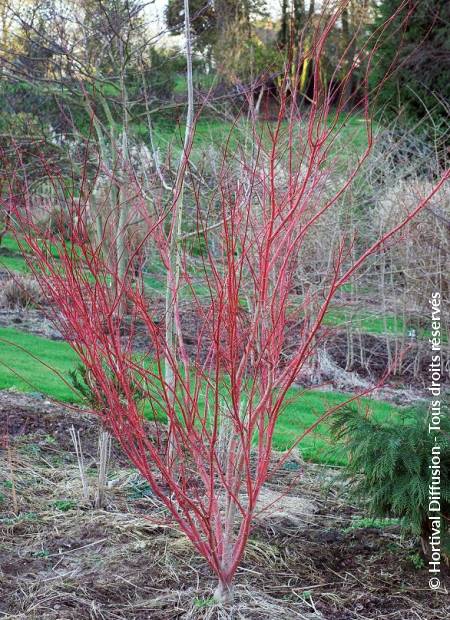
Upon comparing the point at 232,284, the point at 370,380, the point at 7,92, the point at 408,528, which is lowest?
the point at 370,380

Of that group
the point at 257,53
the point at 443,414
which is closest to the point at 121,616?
the point at 443,414

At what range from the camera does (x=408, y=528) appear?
3.47 meters

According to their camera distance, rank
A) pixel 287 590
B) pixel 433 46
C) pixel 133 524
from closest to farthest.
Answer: pixel 287 590 → pixel 133 524 → pixel 433 46

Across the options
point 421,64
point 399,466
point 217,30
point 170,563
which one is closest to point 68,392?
point 170,563

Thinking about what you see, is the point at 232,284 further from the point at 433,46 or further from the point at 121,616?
the point at 433,46

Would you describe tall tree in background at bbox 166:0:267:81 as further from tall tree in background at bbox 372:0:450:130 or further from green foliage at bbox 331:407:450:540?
green foliage at bbox 331:407:450:540

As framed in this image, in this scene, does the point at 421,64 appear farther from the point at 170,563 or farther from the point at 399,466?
the point at 170,563

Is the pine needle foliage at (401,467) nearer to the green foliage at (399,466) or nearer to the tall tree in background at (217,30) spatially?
the green foliage at (399,466)

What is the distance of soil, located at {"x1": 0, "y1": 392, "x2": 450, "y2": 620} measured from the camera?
10.3 feet

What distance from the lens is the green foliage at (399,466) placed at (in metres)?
3.20

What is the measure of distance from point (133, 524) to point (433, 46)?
549 inches

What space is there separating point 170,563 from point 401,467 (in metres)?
1.13

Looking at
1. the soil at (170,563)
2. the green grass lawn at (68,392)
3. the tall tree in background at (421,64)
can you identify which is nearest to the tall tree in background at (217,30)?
the tall tree in background at (421,64)

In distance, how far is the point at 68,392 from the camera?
6691mm
